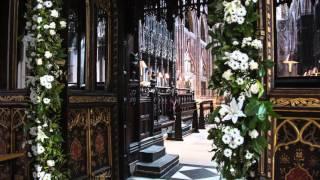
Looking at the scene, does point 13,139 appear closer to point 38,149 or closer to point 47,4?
point 38,149

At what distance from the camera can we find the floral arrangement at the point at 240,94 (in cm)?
255

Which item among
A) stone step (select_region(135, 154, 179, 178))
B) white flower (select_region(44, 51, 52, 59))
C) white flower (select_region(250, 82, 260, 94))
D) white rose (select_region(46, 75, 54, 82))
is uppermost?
white flower (select_region(44, 51, 52, 59))

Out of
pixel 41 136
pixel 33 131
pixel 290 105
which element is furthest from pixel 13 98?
pixel 290 105

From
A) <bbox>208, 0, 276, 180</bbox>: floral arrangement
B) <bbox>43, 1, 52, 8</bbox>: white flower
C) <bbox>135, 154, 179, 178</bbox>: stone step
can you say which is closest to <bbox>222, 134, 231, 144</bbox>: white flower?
<bbox>208, 0, 276, 180</bbox>: floral arrangement

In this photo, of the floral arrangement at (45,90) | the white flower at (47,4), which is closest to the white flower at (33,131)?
the floral arrangement at (45,90)

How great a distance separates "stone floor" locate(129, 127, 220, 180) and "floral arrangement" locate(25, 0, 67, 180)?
6.10 feet

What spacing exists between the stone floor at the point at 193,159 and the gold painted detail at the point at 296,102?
181cm

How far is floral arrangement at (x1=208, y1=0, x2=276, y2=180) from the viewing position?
100 inches

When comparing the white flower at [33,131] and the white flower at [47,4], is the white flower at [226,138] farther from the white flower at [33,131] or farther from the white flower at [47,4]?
the white flower at [47,4]

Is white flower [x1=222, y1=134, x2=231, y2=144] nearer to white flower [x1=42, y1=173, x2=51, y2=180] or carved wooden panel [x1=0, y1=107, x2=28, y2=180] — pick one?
white flower [x1=42, y1=173, x2=51, y2=180]

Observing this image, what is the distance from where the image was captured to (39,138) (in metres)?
3.33

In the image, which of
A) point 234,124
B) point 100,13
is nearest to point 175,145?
point 100,13

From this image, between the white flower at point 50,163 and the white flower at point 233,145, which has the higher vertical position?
the white flower at point 233,145

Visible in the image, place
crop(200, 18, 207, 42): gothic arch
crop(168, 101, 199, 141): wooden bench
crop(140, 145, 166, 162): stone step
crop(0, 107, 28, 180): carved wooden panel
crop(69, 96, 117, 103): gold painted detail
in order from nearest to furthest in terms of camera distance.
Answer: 1. crop(0, 107, 28, 180): carved wooden panel
2. crop(69, 96, 117, 103): gold painted detail
3. crop(140, 145, 166, 162): stone step
4. crop(168, 101, 199, 141): wooden bench
5. crop(200, 18, 207, 42): gothic arch
